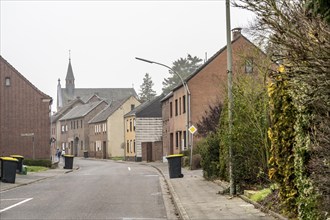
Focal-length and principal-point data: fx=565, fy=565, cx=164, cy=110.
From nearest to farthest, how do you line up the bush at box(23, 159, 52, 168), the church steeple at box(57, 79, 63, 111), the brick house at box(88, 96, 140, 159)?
the bush at box(23, 159, 52, 168)
the brick house at box(88, 96, 140, 159)
the church steeple at box(57, 79, 63, 111)

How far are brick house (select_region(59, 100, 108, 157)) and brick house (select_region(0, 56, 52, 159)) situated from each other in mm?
43226

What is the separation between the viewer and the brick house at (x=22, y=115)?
53.7 m

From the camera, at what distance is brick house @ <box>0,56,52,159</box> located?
5372 centimetres

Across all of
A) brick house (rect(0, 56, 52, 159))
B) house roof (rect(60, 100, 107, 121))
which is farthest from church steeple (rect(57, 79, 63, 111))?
brick house (rect(0, 56, 52, 159))

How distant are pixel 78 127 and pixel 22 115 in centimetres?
4918

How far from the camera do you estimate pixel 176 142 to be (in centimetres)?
5212

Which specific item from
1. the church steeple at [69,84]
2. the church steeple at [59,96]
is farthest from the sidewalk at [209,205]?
the church steeple at [59,96]

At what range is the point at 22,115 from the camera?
178ft

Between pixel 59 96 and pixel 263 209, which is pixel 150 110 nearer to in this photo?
pixel 263 209

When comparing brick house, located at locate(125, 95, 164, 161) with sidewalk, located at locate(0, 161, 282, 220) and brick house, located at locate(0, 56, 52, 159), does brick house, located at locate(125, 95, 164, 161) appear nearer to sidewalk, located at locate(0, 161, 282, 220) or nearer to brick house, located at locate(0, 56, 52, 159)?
brick house, located at locate(0, 56, 52, 159)

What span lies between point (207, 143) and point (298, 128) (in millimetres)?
12731

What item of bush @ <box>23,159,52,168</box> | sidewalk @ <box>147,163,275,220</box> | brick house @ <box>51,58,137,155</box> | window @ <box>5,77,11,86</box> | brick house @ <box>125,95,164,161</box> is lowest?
sidewalk @ <box>147,163,275,220</box>

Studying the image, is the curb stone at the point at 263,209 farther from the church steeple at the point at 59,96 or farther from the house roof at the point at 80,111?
the church steeple at the point at 59,96

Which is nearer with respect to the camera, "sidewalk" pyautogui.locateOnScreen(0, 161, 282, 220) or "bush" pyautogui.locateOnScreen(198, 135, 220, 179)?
"sidewalk" pyautogui.locateOnScreen(0, 161, 282, 220)
